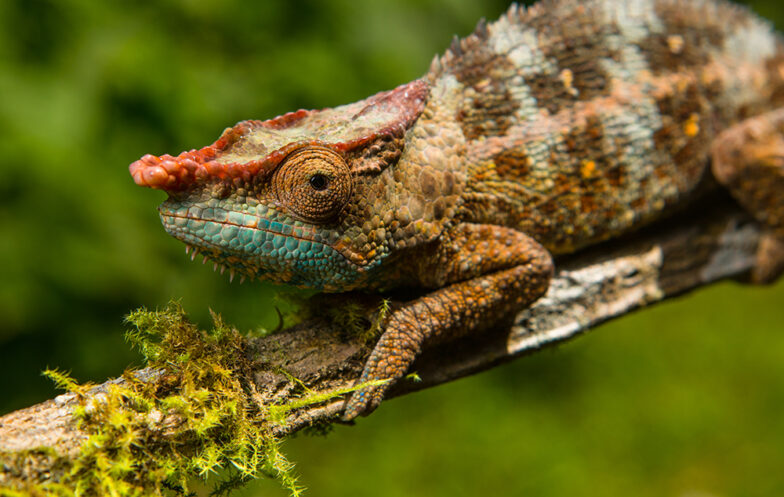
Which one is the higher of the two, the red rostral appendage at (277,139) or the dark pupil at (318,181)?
the red rostral appendage at (277,139)

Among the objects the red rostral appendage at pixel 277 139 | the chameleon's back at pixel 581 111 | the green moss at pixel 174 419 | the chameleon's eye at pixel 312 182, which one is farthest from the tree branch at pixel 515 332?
the red rostral appendage at pixel 277 139

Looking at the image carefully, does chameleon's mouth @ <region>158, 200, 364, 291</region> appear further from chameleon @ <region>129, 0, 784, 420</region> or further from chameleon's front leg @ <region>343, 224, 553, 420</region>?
chameleon's front leg @ <region>343, 224, 553, 420</region>

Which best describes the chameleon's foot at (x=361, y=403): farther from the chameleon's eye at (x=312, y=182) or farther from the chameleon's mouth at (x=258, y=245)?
the chameleon's eye at (x=312, y=182)

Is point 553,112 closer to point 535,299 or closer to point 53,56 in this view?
point 535,299

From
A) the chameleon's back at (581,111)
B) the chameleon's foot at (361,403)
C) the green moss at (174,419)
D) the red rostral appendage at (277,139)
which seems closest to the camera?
the green moss at (174,419)

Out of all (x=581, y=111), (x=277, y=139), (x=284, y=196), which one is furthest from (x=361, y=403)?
(x=581, y=111)

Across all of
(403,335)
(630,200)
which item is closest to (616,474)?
(630,200)

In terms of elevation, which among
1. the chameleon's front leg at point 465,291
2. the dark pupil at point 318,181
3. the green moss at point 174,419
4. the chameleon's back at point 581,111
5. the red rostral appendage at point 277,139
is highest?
the chameleon's back at point 581,111

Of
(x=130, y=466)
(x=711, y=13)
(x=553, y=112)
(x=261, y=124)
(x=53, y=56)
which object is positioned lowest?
(x=130, y=466)
